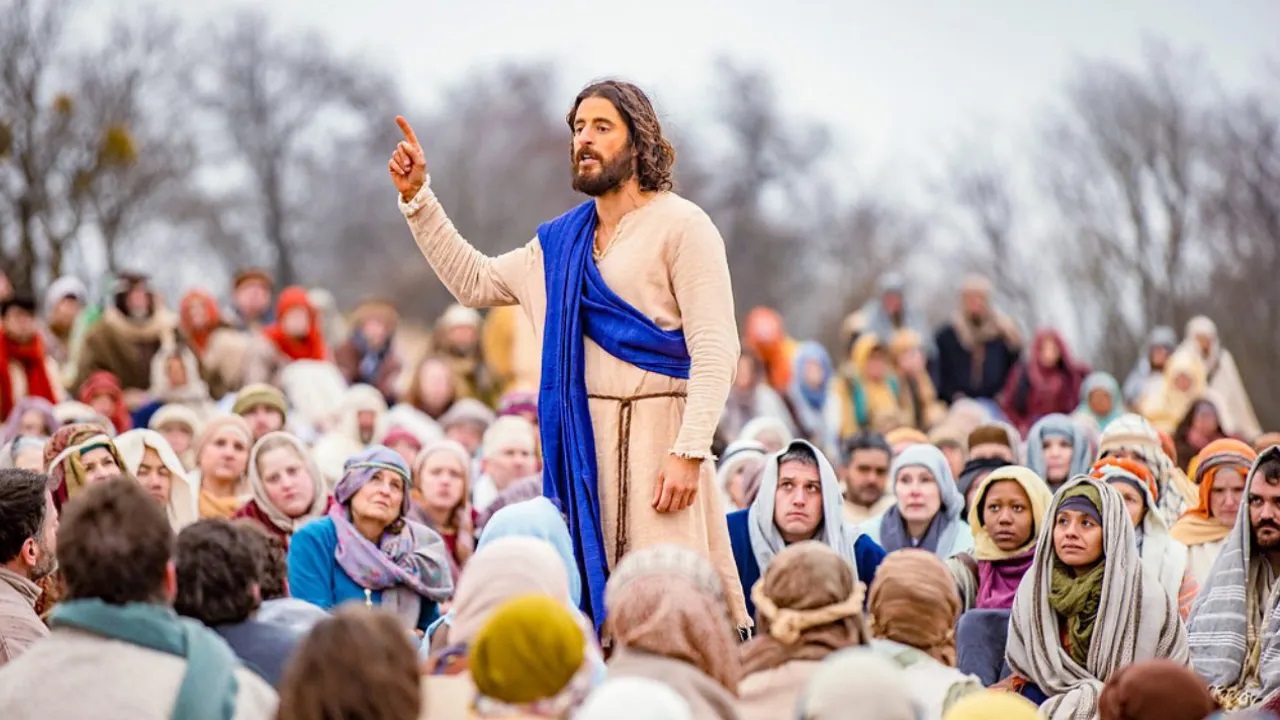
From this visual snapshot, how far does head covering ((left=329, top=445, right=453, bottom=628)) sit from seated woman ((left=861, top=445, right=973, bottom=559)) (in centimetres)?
197

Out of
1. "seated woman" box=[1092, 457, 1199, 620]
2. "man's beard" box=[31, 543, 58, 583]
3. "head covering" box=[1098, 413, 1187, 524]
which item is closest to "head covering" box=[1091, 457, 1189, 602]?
"seated woman" box=[1092, 457, 1199, 620]

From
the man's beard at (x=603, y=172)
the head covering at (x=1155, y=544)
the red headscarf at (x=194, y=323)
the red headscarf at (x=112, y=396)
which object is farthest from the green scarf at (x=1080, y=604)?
the red headscarf at (x=194, y=323)

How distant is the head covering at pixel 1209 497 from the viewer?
880cm

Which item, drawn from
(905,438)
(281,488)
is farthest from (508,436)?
(905,438)

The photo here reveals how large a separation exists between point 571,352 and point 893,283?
11.7m

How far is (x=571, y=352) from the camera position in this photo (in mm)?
6316

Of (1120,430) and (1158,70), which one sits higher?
(1158,70)

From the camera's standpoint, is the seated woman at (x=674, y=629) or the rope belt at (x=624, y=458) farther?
the rope belt at (x=624, y=458)

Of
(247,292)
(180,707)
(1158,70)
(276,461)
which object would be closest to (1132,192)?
(1158,70)

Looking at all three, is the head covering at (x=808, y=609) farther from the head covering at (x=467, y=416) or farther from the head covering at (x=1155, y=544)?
the head covering at (x=467, y=416)

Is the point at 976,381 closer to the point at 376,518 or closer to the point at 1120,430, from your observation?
the point at 1120,430

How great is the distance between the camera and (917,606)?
5695mm

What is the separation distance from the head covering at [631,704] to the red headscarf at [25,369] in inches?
395

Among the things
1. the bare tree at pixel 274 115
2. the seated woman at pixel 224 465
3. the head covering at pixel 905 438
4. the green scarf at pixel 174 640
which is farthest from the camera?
the bare tree at pixel 274 115
